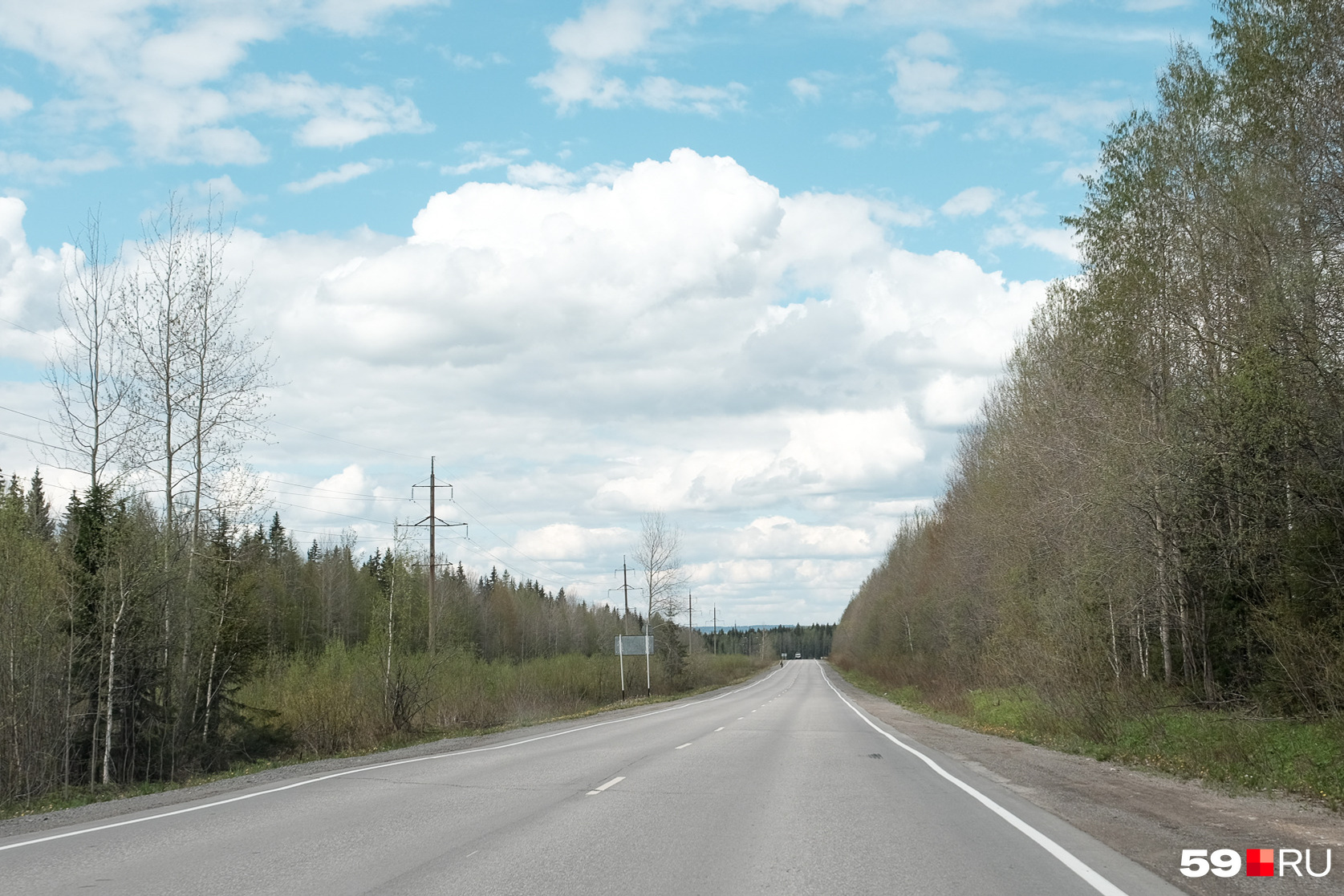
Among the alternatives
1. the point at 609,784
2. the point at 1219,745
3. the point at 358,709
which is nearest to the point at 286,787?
the point at 609,784

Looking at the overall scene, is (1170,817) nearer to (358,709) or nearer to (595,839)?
(595,839)

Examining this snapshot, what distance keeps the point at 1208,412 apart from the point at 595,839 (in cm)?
1357

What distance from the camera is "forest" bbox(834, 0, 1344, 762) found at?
15820mm

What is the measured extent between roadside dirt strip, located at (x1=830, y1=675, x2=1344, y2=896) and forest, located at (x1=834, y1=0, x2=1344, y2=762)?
2.39 m

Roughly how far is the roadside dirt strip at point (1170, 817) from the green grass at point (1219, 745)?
467mm

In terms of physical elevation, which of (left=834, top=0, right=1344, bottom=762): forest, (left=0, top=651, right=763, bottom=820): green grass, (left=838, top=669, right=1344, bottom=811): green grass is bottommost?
(left=0, top=651, right=763, bottom=820): green grass

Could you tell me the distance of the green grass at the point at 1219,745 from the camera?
12797 mm

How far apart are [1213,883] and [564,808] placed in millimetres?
6557

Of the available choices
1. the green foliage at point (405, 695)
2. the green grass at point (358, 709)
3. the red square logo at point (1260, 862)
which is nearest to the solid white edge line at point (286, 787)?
the green grass at point (358, 709)

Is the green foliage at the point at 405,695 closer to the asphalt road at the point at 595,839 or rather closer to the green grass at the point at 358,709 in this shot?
the green grass at the point at 358,709

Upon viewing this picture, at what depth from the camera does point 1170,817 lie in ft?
35.5

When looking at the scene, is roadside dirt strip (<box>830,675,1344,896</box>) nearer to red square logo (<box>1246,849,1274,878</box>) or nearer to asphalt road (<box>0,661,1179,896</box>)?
red square logo (<box>1246,849,1274,878</box>)

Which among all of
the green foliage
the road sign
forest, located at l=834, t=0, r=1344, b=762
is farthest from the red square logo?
the road sign

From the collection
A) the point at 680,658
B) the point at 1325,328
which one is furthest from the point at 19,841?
the point at 680,658
